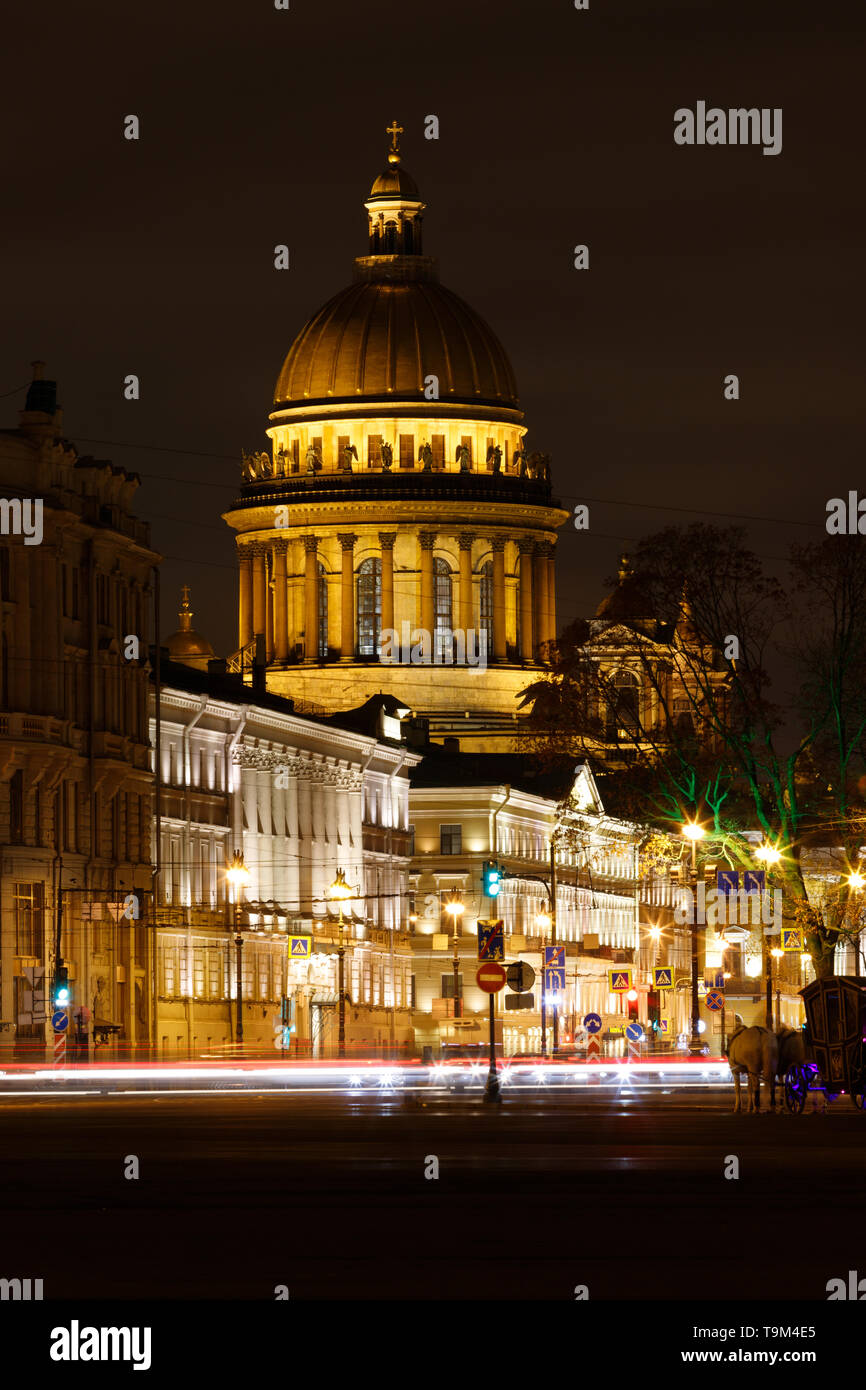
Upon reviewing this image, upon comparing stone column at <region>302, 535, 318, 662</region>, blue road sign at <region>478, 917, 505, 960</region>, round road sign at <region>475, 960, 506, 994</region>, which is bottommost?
round road sign at <region>475, 960, 506, 994</region>

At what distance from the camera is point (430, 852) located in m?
157

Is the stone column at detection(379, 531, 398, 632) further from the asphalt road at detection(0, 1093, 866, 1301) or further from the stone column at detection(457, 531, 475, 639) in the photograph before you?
the asphalt road at detection(0, 1093, 866, 1301)

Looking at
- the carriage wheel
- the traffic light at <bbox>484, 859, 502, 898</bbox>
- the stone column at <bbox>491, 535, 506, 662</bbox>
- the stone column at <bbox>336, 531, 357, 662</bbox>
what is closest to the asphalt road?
the carriage wheel

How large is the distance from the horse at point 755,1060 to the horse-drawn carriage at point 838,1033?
2.93 metres

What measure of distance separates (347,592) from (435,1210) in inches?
6774

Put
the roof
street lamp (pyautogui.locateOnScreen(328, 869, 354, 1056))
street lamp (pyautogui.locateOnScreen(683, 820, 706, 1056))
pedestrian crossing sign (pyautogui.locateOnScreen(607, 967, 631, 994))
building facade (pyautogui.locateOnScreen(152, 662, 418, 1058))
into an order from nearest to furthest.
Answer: street lamp (pyautogui.locateOnScreen(683, 820, 706, 1056)), pedestrian crossing sign (pyautogui.locateOnScreen(607, 967, 631, 994)), building facade (pyautogui.locateOnScreen(152, 662, 418, 1058)), street lamp (pyautogui.locateOnScreen(328, 869, 354, 1056)), the roof

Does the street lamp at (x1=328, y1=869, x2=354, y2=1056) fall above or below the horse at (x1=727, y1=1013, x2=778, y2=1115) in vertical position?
above

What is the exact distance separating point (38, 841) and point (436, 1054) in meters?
17.2

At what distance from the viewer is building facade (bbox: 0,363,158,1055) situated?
310 ft

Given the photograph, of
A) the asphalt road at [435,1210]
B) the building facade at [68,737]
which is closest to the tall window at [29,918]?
the building facade at [68,737]

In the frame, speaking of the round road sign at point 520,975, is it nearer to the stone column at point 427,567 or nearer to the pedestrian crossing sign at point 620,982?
the pedestrian crossing sign at point 620,982

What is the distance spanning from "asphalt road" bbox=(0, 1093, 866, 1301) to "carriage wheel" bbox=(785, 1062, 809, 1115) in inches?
200

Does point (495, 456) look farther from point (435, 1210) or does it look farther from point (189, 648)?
point (435, 1210)
